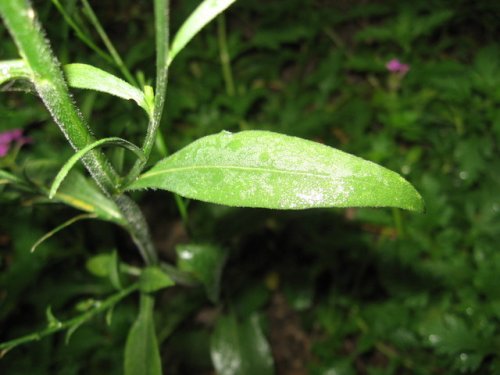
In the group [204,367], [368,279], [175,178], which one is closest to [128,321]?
[204,367]

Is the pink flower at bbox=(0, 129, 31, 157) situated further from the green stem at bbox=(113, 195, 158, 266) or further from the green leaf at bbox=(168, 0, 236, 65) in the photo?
the green leaf at bbox=(168, 0, 236, 65)

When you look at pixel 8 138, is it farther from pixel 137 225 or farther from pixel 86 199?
pixel 137 225

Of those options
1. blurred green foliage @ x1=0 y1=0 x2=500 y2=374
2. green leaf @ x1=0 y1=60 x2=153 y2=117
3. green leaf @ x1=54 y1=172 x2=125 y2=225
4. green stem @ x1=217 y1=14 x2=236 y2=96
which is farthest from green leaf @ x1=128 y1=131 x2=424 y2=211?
green stem @ x1=217 y1=14 x2=236 y2=96

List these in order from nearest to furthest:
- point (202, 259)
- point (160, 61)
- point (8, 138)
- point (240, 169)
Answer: point (160, 61) < point (240, 169) < point (202, 259) < point (8, 138)

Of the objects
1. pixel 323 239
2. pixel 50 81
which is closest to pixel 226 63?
pixel 323 239

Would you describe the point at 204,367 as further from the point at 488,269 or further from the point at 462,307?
the point at 488,269
